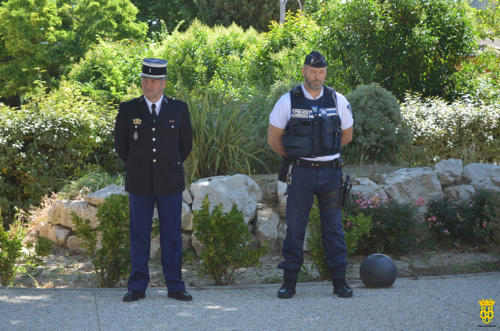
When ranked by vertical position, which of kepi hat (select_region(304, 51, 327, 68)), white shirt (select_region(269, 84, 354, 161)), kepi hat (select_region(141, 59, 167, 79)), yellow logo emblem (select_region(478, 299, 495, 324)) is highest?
kepi hat (select_region(304, 51, 327, 68))

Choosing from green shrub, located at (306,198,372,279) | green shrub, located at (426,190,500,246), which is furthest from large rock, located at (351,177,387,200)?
green shrub, located at (306,198,372,279)

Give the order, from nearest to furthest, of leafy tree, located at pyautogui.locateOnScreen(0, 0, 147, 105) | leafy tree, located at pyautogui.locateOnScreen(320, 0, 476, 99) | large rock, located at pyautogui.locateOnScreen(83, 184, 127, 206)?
large rock, located at pyautogui.locateOnScreen(83, 184, 127, 206) < leafy tree, located at pyautogui.locateOnScreen(320, 0, 476, 99) < leafy tree, located at pyautogui.locateOnScreen(0, 0, 147, 105)

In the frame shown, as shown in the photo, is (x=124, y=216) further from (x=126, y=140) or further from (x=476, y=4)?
(x=476, y=4)

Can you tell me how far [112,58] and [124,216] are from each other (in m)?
9.81

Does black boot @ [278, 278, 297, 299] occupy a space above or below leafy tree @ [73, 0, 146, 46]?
below

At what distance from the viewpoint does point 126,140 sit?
16.4ft

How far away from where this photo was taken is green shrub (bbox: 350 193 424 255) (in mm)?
6871

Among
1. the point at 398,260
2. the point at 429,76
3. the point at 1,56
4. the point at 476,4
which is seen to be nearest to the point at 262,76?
the point at 429,76

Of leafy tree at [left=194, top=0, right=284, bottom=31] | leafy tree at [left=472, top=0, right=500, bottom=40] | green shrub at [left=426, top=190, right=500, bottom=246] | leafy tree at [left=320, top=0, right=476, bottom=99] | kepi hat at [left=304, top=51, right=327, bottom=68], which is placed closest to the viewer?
kepi hat at [left=304, top=51, right=327, bottom=68]

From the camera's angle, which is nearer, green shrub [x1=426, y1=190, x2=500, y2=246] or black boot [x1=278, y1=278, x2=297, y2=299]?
black boot [x1=278, y1=278, x2=297, y2=299]

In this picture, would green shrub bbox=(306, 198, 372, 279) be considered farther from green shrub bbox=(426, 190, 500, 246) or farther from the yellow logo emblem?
green shrub bbox=(426, 190, 500, 246)

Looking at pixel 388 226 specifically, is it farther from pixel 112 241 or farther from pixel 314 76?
pixel 112 241

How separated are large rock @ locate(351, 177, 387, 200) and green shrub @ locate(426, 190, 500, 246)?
0.62 meters

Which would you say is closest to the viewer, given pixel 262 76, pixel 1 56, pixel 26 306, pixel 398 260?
pixel 26 306
